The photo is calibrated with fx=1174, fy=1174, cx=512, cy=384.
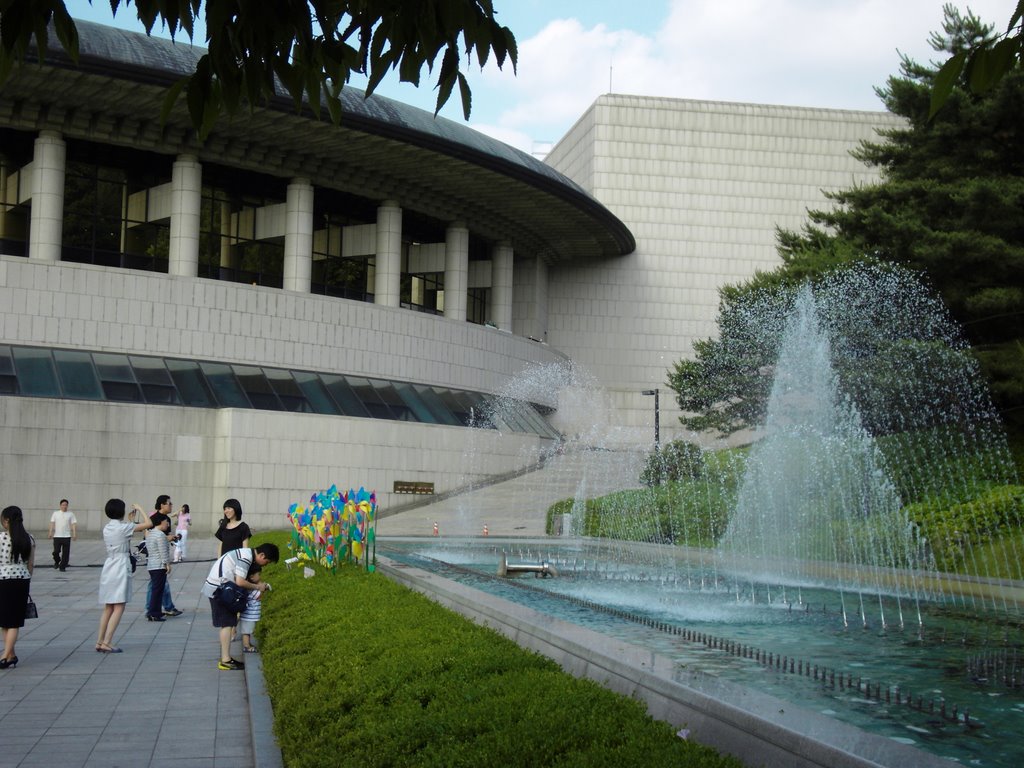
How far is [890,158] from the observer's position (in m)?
27.8

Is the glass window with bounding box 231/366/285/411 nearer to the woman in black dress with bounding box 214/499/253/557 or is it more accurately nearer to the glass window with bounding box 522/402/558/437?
the glass window with bounding box 522/402/558/437

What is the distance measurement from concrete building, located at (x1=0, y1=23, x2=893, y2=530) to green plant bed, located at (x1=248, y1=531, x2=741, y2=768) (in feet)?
67.0

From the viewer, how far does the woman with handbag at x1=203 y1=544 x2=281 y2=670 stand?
1082cm

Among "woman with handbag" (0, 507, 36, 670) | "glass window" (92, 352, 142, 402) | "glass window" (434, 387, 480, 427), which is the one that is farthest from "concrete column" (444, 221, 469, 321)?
"woman with handbag" (0, 507, 36, 670)

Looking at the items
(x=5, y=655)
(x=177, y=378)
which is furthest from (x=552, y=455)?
(x=5, y=655)

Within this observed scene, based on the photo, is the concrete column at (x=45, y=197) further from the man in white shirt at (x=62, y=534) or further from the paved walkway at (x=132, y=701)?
the paved walkway at (x=132, y=701)

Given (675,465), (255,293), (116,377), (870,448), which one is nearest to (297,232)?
(255,293)

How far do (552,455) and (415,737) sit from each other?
37.0 meters

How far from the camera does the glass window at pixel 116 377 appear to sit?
1240 inches

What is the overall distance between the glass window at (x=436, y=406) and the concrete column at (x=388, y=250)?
3.06m

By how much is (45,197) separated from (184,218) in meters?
3.85

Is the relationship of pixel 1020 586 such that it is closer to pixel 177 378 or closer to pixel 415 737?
pixel 415 737

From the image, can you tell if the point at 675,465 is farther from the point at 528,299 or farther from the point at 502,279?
the point at 528,299

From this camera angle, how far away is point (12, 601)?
34.9ft
